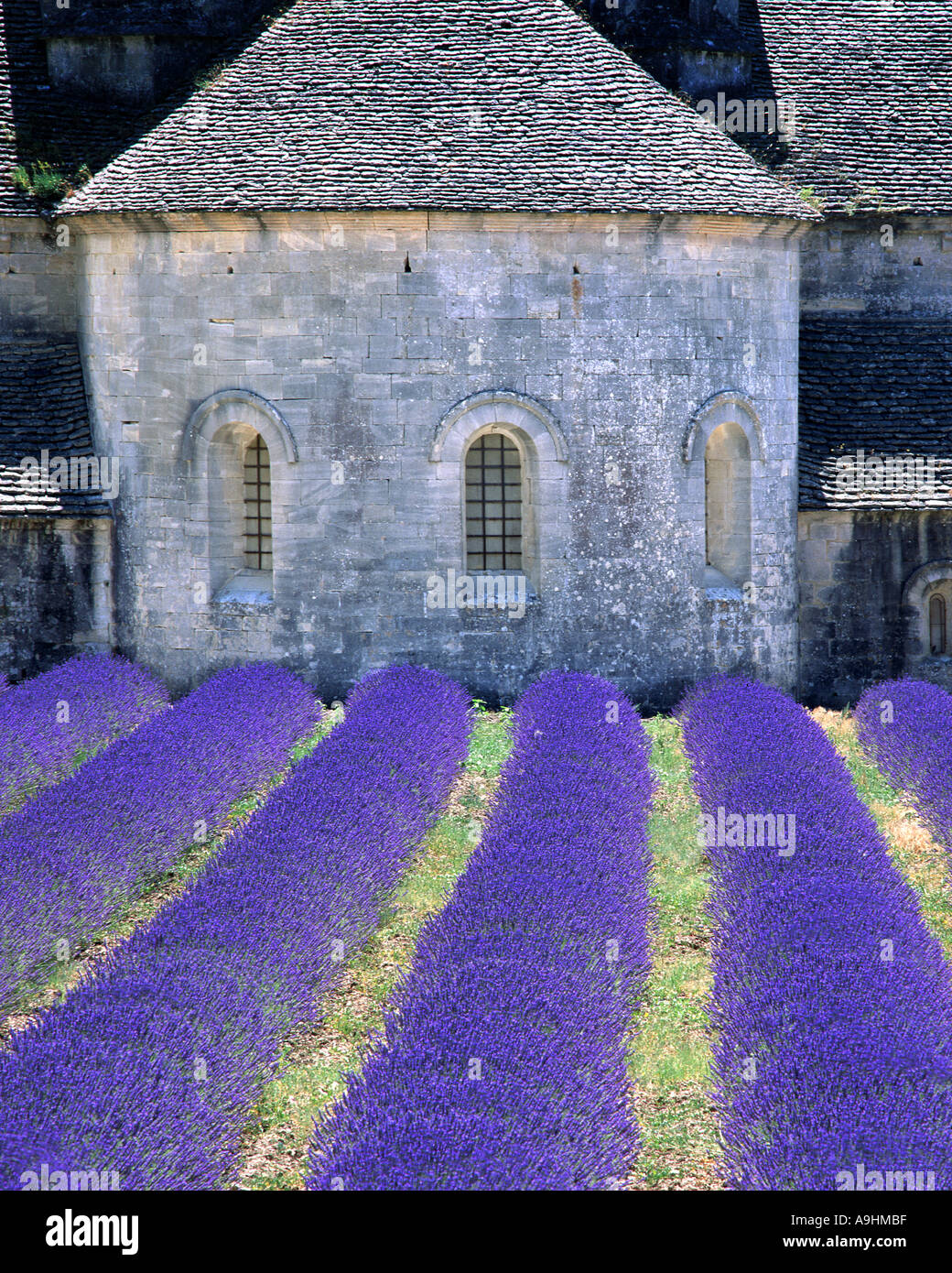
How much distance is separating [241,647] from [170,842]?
476 cm

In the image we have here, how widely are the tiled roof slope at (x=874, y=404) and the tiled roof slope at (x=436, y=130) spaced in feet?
6.51

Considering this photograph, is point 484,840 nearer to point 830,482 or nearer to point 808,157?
point 830,482

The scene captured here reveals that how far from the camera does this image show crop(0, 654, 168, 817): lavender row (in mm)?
9570

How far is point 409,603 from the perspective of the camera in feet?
41.7

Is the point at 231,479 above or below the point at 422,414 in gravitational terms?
below

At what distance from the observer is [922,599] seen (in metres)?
14.0

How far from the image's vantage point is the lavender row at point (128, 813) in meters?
6.74

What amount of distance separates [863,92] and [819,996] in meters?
13.4

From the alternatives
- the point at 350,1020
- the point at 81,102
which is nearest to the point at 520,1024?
the point at 350,1020

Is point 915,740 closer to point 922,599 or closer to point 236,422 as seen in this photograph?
point 922,599

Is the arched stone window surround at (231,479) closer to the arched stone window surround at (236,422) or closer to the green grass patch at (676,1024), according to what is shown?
the arched stone window surround at (236,422)

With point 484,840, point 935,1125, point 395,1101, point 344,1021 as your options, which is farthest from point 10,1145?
point 484,840

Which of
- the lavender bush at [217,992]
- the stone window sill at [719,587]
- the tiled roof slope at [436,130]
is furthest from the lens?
the stone window sill at [719,587]

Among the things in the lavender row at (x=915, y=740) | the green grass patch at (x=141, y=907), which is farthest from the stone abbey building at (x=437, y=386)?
the green grass patch at (x=141, y=907)
